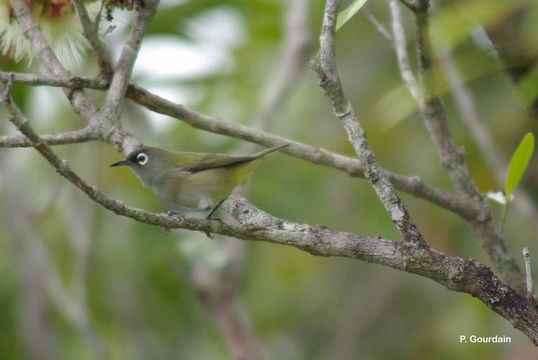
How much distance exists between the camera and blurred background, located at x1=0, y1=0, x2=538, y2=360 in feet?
23.2

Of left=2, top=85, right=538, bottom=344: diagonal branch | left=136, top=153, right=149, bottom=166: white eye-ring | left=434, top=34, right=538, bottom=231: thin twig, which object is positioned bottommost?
left=2, top=85, right=538, bottom=344: diagonal branch

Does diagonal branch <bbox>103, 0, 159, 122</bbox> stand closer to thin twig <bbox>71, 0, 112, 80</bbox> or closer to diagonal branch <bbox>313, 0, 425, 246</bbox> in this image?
thin twig <bbox>71, 0, 112, 80</bbox>

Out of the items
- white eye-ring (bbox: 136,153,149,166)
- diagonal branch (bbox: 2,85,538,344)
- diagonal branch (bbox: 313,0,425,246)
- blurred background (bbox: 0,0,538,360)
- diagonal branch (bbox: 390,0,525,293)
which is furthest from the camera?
blurred background (bbox: 0,0,538,360)

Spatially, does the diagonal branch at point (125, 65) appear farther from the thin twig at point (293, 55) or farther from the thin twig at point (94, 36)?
the thin twig at point (293, 55)

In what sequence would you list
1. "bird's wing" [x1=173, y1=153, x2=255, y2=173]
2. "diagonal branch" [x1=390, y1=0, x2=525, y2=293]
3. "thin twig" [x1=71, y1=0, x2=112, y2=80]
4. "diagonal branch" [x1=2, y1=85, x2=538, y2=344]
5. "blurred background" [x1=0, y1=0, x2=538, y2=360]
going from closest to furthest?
"diagonal branch" [x1=2, y1=85, x2=538, y2=344]
"thin twig" [x1=71, y1=0, x2=112, y2=80]
"diagonal branch" [x1=390, y1=0, x2=525, y2=293]
"bird's wing" [x1=173, y1=153, x2=255, y2=173]
"blurred background" [x1=0, y1=0, x2=538, y2=360]

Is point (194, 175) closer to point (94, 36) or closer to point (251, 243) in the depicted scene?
point (94, 36)

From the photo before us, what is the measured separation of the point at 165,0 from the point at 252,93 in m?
1.78

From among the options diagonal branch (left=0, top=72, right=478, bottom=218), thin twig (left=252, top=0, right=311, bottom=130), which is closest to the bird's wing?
diagonal branch (left=0, top=72, right=478, bottom=218)

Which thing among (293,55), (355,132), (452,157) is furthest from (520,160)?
(293,55)

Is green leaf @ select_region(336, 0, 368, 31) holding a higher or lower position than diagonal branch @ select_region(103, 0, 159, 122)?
lower

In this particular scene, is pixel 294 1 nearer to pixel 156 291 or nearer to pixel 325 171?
pixel 325 171

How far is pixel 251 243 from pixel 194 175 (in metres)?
4.04

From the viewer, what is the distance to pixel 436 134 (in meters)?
4.20

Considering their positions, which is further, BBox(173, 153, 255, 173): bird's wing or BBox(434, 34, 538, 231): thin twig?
BBox(434, 34, 538, 231): thin twig
